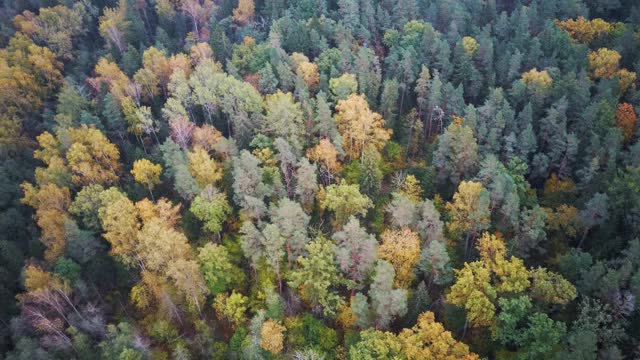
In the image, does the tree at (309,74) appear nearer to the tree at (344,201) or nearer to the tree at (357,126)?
the tree at (357,126)

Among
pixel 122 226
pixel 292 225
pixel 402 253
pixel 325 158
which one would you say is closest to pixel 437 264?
pixel 402 253

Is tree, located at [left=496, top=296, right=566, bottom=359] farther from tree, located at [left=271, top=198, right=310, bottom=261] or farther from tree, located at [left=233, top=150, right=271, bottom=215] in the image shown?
tree, located at [left=233, top=150, right=271, bottom=215]

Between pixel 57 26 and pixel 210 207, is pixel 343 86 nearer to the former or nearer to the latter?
pixel 210 207

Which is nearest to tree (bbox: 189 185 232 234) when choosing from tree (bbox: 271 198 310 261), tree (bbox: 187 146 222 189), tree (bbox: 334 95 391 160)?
tree (bbox: 187 146 222 189)

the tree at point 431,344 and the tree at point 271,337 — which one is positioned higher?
the tree at point 431,344

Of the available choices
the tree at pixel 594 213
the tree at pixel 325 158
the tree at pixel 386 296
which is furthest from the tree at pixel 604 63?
the tree at pixel 386 296
